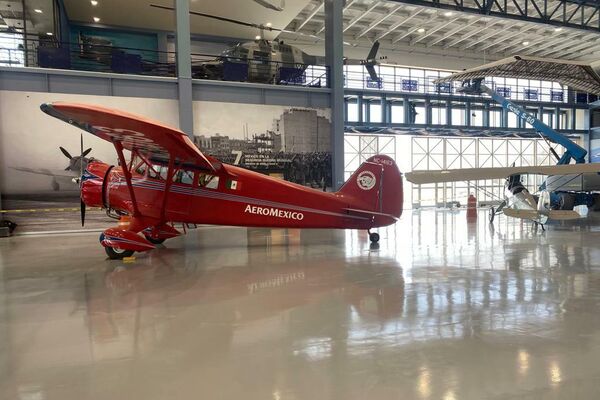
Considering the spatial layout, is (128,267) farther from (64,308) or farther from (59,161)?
(59,161)

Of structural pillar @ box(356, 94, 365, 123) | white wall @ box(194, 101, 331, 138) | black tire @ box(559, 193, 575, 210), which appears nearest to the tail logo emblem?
white wall @ box(194, 101, 331, 138)

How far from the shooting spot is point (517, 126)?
26.0 metres

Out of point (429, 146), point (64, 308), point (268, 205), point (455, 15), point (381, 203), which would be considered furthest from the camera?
point (429, 146)

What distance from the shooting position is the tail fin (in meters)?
8.25

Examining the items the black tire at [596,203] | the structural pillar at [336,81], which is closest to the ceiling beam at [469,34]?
the black tire at [596,203]

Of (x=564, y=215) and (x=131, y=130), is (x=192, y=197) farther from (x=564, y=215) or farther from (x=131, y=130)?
(x=564, y=215)

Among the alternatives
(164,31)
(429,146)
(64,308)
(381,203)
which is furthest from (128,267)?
(429,146)

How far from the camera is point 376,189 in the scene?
8281mm

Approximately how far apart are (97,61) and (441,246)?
12629mm

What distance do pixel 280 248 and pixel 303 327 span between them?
4.83 m

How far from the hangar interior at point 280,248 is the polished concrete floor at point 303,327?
25 millimetres

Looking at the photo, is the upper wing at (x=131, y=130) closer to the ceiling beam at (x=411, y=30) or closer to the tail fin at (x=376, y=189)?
the tail fin at (x=376, y=189)

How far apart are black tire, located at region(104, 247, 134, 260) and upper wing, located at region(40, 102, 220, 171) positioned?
6.73 feet

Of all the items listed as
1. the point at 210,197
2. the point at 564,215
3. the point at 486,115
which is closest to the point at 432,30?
the point at 486,115
